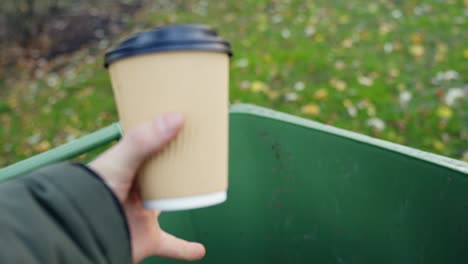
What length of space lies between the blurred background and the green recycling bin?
122 centimetres

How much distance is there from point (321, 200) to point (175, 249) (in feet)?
1.37

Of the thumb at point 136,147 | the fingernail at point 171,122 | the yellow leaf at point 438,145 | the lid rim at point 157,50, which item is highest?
the lid rim at point 157,50

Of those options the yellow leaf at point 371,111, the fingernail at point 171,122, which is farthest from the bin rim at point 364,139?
the yellow leaf at point 371,111

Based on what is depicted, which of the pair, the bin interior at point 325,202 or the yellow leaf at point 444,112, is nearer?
the bin interior at point 325,202

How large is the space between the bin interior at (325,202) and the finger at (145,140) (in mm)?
507

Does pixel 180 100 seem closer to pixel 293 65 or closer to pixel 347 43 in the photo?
pixel 293 65

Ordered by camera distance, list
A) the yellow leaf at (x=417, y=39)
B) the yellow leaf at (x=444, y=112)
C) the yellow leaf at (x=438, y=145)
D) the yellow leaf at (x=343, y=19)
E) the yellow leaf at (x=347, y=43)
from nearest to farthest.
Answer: the yellow leaf at (x=438, y=145) → the yellow leaf at (x=444, y=112) → the yellow leaf at (x=417, y=39) → the yellow leaf at (x=347, y=43) → the yellow leaf at (x=343, y=19)

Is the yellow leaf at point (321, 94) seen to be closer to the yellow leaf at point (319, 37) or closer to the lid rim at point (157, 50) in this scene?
the yellow leaf at point (319, 37)

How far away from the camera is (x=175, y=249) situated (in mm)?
915

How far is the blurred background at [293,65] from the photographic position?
2.44 meters

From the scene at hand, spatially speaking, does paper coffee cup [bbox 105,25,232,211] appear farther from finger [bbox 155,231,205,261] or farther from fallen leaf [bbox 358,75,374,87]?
fallen leaf [bbox 358,75,374,87]

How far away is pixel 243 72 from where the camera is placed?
303 cm

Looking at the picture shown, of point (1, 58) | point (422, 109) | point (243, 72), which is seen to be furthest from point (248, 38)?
point (1, 58)

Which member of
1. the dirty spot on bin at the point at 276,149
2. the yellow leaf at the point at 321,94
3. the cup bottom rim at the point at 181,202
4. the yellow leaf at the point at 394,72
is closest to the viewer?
the cup bottom rim at the point at 181,202
